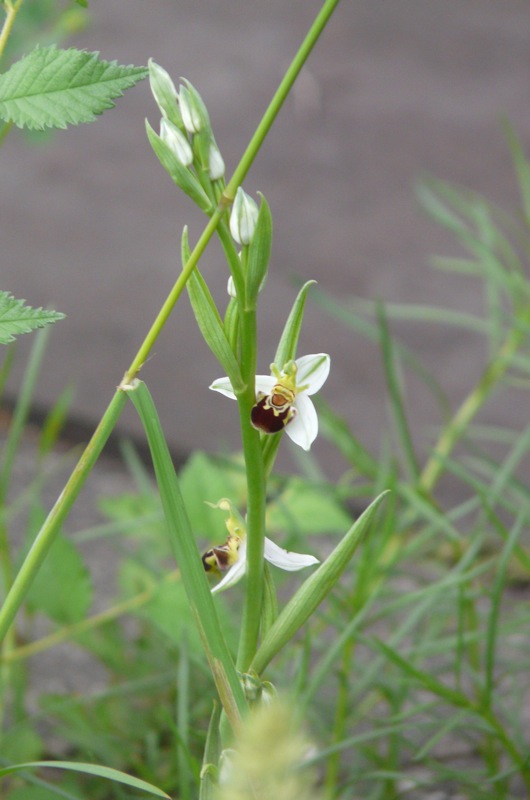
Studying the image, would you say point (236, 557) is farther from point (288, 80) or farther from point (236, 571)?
point (288, 80)

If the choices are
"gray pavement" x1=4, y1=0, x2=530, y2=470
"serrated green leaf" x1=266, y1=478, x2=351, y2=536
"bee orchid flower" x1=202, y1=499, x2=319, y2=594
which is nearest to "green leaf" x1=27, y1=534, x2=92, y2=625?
"serrated green leaf" x1=266, y1=478, x2=351, y2=536

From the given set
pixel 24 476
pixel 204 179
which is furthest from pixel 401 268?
pixel 204 179

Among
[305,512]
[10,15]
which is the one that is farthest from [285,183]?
[10,15]

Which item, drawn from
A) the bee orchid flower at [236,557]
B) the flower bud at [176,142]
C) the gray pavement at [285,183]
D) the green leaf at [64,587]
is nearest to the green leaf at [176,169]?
the flower bud at [176,142]

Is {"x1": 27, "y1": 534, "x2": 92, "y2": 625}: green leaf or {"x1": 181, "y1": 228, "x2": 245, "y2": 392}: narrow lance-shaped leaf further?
{"x1": 27, "y1": 534, "x2": 92, "y2": 625}: green leaf

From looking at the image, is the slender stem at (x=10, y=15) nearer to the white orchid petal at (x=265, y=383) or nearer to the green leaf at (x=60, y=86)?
the green leaf at (x=60, y=86)

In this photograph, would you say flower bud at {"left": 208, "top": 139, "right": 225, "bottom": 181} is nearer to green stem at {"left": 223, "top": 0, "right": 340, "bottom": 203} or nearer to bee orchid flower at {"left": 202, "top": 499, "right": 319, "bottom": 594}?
green stem at {"left": 223, "top": 0, "right": 340, "bottom": 203}

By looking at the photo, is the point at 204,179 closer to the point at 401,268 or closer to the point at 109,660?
the point at 109,660
